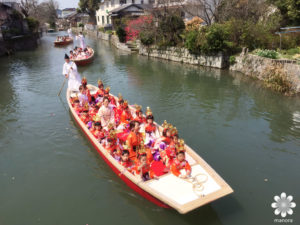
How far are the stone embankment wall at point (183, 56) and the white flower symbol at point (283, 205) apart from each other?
1450 centimetres

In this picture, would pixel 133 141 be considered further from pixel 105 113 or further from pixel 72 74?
pixel 72 74

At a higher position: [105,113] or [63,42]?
[63,42]

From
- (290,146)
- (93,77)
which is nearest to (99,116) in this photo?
(290,146)

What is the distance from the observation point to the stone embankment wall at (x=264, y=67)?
12727 mm

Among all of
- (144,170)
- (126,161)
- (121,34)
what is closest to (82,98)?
(126,161)

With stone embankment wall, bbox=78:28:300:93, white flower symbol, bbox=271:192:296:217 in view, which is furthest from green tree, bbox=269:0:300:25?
white flower symbol, bbox=271:192:296:217

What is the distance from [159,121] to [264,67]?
9.10 meters

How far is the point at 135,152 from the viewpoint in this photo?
22.2 feet

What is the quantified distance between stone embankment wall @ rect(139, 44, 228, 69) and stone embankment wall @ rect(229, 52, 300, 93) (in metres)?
1.13

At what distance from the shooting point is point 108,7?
5006cm

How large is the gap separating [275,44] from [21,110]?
1783 cm

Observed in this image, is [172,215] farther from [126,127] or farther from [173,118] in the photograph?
[173,118]

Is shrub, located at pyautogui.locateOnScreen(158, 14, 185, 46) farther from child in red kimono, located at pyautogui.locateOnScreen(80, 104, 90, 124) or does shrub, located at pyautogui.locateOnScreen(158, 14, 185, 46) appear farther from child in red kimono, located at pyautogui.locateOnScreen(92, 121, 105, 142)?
child in red kimono, located at pyautogui.locateOnScreen(92, 121, 105, 142)

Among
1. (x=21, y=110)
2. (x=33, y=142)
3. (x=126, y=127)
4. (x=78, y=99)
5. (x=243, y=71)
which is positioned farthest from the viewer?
(x=243, y=71)
